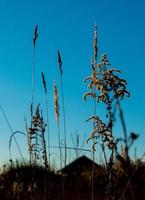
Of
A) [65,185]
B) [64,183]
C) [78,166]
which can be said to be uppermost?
[78,166]

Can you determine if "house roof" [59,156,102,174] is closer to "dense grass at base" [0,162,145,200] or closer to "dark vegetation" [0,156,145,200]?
"dark vegetation" [0,156,145,200]

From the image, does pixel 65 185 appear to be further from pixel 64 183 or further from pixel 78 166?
pixel 64 183

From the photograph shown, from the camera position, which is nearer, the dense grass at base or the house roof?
the dense grass at base

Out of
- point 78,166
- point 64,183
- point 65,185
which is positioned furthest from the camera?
point 78,166

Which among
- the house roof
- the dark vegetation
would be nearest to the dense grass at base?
the dark vegetation

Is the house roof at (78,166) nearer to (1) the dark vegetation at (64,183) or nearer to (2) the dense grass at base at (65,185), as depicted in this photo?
(1) the dark vegetation at (64,183)

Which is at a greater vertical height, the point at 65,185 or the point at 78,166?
the point at 78,166

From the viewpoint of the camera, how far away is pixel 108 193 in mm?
3299

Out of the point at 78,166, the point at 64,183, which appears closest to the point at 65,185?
the point at 78,166

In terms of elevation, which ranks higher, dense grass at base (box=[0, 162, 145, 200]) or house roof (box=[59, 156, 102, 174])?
house roof (box=[59, 156, 102, 174])

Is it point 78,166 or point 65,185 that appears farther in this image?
point 78,166

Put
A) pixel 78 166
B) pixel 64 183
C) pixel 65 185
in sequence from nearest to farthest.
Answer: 1. pixel 64 183
2. pixel 65 185
3. pixel 78 166

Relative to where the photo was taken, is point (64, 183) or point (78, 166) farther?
point (78, 166)

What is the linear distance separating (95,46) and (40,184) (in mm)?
6512
